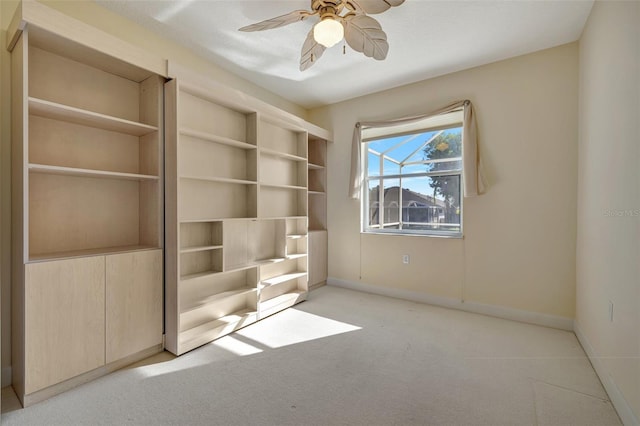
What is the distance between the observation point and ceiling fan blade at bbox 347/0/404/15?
1.77 m

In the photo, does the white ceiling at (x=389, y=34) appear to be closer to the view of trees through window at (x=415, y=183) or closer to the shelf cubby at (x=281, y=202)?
the view of trees through window at (x=415, y=183)

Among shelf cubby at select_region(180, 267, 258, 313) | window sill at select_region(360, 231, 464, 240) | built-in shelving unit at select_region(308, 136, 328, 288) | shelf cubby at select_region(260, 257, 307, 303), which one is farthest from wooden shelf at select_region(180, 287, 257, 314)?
window sill at select_region(360, 231, 464, 240)

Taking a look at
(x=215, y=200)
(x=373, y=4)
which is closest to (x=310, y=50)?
(x=373, y=4)

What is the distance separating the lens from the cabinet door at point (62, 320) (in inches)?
67.9

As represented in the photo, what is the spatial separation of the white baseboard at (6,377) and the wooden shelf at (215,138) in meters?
2.01

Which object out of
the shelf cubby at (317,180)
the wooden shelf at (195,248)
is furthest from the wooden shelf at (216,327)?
the shelf cubby at (317,180)

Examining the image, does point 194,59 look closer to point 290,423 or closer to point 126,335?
point 126,335

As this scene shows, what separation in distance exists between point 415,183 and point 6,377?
4.11m

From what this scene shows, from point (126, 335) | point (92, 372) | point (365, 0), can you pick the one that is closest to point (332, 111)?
point (365, 0)

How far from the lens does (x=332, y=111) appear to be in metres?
4.41

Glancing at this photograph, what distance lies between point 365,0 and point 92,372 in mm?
3050

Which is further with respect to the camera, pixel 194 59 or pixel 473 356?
pixel 194 59

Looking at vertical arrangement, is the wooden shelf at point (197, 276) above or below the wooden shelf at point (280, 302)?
above

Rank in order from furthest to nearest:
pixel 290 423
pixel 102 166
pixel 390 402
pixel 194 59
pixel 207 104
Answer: pixel 194 59 < pixel 207 104 < pixel 102 166 < pixel 390 402 < pixel 290 423
